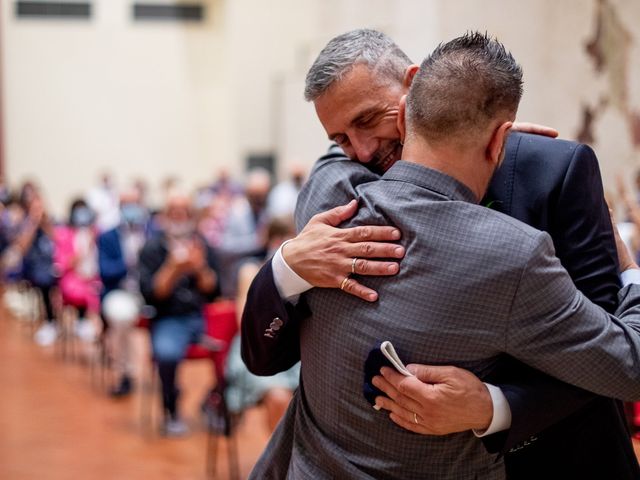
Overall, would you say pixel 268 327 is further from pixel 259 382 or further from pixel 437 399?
pixel 259 382

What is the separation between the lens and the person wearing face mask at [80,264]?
9.16 metres

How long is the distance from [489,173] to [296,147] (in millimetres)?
14102

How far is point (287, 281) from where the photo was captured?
1.76 meters

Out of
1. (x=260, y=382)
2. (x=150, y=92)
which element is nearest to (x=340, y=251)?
(x=260, y=382)

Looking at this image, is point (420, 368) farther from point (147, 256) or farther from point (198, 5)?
point (198, 5)

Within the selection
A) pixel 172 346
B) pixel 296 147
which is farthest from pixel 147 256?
pixel 296 147

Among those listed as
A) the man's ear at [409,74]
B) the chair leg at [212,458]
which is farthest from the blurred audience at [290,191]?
the man's ear at [409,74]

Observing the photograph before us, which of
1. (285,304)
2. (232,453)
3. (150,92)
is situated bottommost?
(232,453)

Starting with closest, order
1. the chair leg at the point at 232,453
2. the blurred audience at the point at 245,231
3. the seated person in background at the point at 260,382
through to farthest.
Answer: the seated person in background at the point at 260,382
the chair leg at the point at 232,453
the blurred audience at the point at 245,231

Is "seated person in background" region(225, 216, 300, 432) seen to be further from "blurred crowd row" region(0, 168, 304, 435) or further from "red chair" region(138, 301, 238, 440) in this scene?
"red chair" region(138, 301, 238, 440)

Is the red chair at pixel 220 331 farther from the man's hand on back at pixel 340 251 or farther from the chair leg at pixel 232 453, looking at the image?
the man's hand on back at pixel 340 251

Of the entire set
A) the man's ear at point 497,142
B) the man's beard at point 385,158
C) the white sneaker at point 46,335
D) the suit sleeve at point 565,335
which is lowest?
the white sneaker at point 46,335

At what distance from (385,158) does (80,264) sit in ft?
25.8

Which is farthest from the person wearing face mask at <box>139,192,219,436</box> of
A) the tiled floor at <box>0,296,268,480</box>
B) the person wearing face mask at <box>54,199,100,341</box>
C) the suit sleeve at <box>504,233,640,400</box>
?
the suit sleeve at <box>504,233,640,400</box>
